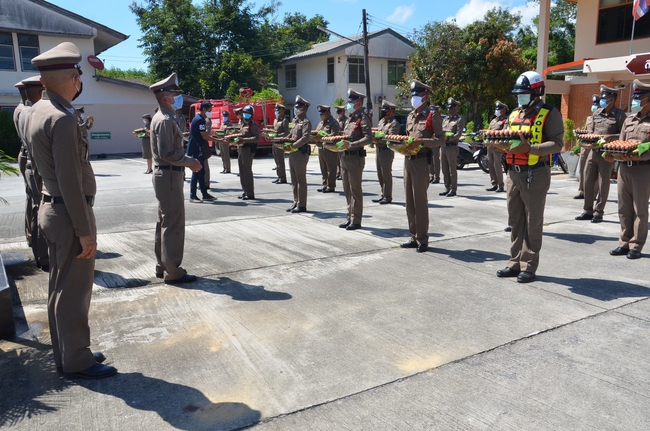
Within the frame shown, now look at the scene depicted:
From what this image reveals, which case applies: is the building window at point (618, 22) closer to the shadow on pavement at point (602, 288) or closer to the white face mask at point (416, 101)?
the white face mask at point (416, 101)

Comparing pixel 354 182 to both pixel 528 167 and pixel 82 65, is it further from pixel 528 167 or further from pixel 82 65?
pixel 82 65

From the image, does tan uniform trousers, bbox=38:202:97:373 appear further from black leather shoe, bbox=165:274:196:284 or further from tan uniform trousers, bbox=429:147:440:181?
tan uniform trousers, bbox=429:147:440:181

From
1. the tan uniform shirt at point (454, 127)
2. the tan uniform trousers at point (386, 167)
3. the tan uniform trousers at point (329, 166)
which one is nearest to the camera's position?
the tan uniform trousers at point (386, 167)

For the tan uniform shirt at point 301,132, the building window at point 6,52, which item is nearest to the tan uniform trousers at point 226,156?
the tan uniform shirt at point 301,132

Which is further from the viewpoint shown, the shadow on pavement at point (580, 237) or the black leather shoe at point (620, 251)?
the shadow on pavement at point (580, 237)

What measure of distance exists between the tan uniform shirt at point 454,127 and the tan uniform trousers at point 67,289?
1018cm

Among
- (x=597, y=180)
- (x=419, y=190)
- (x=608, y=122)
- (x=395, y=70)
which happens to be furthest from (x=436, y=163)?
(x=395, y=70)

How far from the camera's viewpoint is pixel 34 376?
3861mm

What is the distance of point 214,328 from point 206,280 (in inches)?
58.8

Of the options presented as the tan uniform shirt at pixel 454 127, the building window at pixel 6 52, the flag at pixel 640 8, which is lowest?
the tan uniform shirt at pixel 454 127

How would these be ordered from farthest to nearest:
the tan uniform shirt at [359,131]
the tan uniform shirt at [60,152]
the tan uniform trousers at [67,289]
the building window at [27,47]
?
1. the building window at [27,47]
2. the tan uniform shirt at [359,131]
3. the tan uniform trousers at [67,289]
4. the tan uniform shirt at [60,152]

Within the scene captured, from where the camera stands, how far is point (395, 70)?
3803 cm

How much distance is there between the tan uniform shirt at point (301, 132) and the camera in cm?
1044

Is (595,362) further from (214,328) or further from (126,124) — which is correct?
(126,124)
